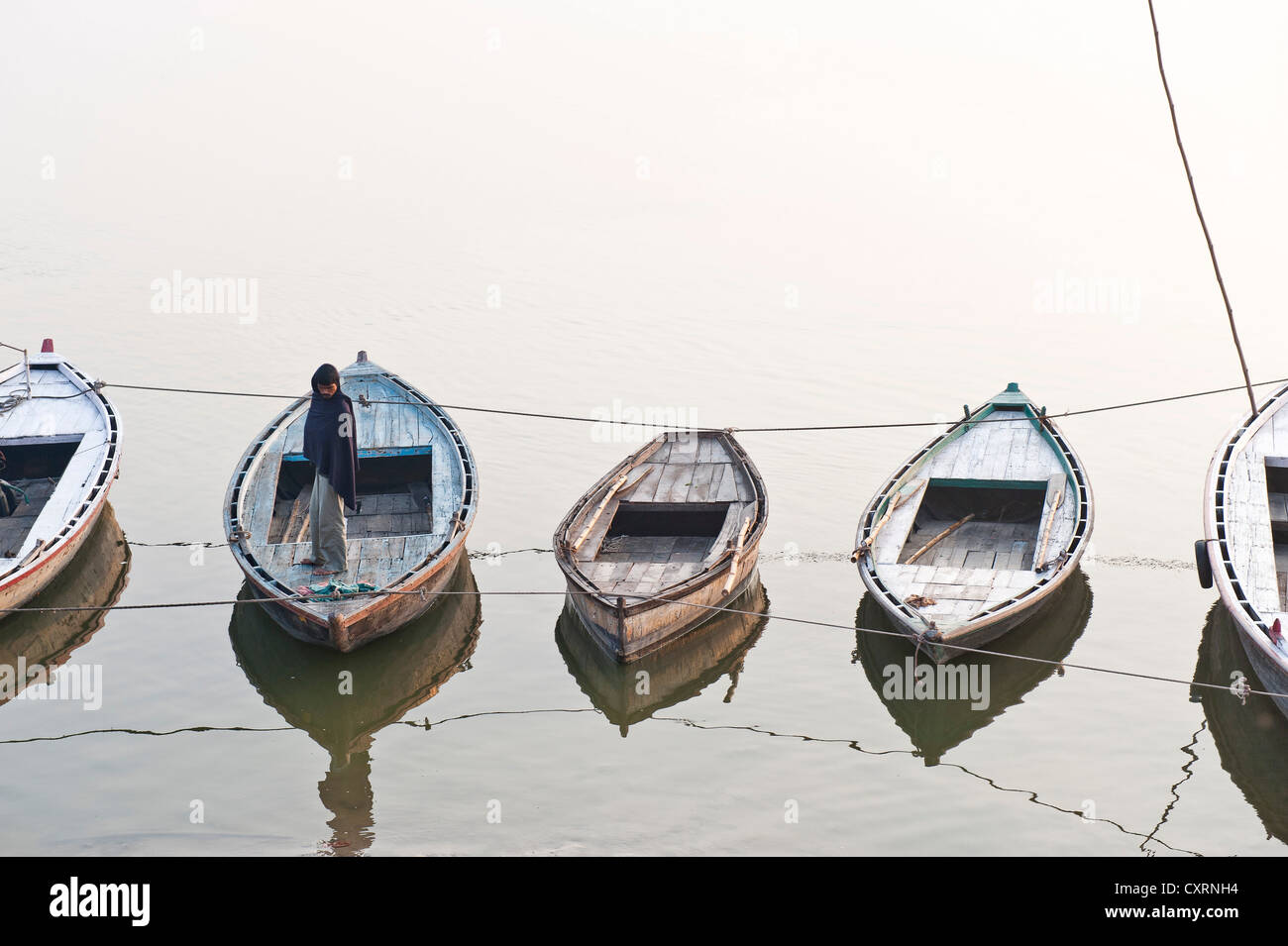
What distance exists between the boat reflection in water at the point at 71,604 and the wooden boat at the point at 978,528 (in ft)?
25.9

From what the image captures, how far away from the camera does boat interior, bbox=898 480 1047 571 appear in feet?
45.8

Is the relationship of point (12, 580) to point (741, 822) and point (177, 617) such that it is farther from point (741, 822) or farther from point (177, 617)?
point (741, 822)

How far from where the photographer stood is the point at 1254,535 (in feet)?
42.0

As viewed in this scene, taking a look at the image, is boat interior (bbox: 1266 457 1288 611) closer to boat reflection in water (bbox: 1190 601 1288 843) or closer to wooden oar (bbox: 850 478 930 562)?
boat reflection in water (bbox: 1190 601 1288 843)

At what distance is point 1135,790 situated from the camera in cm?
1112

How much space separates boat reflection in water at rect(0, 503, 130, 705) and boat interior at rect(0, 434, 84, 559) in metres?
0.69

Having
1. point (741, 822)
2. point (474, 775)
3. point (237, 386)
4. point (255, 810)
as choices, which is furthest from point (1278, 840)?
point (237, 386)

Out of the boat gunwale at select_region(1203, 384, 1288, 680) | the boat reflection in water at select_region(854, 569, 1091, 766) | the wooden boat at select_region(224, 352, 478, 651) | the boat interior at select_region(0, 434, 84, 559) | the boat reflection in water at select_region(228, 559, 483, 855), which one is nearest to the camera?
the boat gunwale at select_region(1203, 384, 1288, 680)

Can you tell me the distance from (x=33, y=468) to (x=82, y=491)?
1.93 metres

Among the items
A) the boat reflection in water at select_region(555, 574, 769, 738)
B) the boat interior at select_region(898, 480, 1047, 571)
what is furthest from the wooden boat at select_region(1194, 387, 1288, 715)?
the boat reflection in water at select_region(555, 574, 769, 738)

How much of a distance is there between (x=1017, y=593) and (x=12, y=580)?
9.50 meters

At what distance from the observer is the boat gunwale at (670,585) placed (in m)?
12.5

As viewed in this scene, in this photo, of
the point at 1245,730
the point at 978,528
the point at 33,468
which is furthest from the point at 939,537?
the point at 33,468

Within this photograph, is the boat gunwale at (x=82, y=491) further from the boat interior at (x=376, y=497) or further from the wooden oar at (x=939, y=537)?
the wooden oar at (x=939, y=537)
